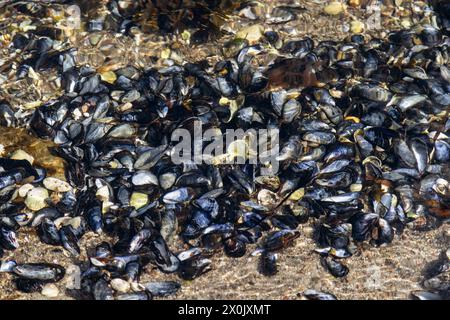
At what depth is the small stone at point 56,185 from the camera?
4156mm

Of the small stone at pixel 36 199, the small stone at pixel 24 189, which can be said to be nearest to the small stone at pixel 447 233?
the small stone at pixel 36 199

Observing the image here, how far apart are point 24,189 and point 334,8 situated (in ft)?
10.5

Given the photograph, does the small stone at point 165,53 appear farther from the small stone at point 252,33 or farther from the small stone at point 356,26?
the small stone at point 356,26

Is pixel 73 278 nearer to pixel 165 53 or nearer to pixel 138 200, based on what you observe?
pixel 138 200

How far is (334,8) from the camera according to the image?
5438 millimetres

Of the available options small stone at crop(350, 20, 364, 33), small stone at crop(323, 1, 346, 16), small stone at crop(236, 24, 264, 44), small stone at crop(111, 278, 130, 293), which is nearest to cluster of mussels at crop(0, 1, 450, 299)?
small stone at crop(111, 278, 130, 293)

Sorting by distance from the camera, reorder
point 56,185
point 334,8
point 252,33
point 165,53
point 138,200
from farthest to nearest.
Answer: point 334,8 < point 252,33 < point 165,53 < point 56,185 < point 138,200

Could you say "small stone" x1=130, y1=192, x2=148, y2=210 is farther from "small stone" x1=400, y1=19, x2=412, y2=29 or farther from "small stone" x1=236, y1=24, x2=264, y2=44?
"small stone" x1=400, y1=19, x2=412, y2=29

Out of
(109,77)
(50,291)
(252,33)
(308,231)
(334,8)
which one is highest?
(334,8)

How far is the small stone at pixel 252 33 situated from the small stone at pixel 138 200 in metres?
1.87

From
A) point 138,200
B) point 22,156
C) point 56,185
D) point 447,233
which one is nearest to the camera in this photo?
point 447,233

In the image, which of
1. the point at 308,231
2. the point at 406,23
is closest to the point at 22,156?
the point at 308,231

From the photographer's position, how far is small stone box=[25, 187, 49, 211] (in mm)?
4078
